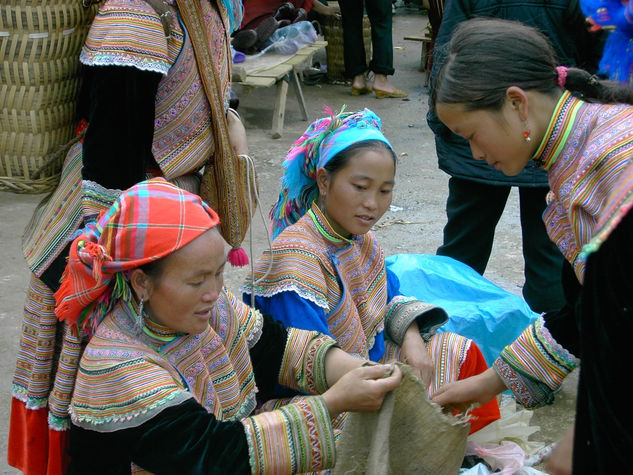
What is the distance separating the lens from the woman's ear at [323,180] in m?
2.94

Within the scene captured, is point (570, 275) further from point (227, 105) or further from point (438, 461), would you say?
point (227, 105)

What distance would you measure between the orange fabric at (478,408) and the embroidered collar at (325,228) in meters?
0.63

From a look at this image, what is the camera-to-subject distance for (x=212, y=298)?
6.80ft

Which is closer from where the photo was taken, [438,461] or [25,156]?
[438,461]

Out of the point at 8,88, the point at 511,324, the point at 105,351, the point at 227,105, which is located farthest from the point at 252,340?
the point at 511,324

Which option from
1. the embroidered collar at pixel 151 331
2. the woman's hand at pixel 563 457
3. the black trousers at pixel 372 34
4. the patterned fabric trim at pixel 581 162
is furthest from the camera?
the black trousers at pixel 372 34

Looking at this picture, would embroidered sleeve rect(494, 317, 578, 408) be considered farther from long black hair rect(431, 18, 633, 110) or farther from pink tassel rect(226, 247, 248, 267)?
pink tassel rect(226, 247, 248, 267)

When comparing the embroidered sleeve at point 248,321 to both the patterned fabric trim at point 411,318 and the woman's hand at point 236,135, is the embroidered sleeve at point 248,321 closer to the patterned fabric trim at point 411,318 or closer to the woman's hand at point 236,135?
the woman's hand at point 236,135

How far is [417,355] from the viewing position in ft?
9.48

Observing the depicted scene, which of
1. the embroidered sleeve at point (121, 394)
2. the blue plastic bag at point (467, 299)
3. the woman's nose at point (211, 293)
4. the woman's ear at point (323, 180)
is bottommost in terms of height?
the blue plastic bag at point (467, 299)

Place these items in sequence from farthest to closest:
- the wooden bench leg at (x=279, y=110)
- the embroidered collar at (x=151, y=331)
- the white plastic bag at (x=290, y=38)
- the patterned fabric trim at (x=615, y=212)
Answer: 1. the white plastic bag at (x=290, y=38)
2. the wooden bench leg at (x=279, y=110)
3. the embroidered collar at (x=151, y=331)
4. the patterned fabric trim at (x=615, y=212)

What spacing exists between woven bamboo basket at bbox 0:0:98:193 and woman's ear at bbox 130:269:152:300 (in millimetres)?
576

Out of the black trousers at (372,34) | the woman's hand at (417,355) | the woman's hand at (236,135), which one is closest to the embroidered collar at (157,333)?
the woman's hand at (236,135)

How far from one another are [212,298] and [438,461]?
0.75m
